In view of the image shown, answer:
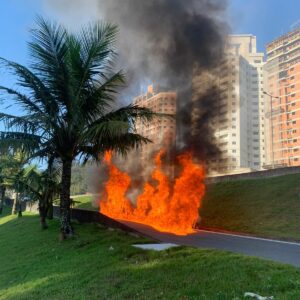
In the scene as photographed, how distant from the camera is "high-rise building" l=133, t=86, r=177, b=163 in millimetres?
19062

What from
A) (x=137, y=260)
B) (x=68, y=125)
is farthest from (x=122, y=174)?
(x=137, y=260)

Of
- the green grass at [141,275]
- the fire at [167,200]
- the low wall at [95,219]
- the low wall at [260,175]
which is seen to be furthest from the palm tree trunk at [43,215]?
the low wall at [260,175]

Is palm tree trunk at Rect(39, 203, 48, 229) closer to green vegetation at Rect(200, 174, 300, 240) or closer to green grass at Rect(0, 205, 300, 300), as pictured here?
green grass at Rect(0, 205, 300, 300)

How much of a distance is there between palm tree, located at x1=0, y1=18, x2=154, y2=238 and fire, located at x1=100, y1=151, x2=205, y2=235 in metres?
2.32

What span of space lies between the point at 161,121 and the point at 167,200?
382 cm

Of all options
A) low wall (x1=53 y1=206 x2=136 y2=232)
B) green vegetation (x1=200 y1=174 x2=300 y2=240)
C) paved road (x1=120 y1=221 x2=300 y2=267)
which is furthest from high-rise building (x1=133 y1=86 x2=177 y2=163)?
paved road (x1=120 y1=221 x2=300 y2=267)

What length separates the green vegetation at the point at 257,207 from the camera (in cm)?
1522

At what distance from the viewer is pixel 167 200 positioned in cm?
1825

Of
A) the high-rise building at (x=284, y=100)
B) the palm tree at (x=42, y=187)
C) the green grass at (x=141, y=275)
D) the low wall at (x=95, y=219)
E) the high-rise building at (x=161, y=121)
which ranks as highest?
the high-rise building at (x=284, y=100)

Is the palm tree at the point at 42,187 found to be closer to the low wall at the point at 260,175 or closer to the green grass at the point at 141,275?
the green grass at the point at 141,275

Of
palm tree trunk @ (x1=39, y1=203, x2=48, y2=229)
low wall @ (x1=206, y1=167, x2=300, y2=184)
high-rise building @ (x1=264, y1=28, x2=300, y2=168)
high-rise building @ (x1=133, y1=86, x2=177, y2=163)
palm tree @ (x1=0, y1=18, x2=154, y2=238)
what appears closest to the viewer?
palm tree @ (x1=0, y1=18, x2=154, y2=238)

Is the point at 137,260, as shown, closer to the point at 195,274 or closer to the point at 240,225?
the point at 195,274

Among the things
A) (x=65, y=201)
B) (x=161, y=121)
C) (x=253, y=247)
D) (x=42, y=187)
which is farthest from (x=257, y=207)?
(x=42, y=187)

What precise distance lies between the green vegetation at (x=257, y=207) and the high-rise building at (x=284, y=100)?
3955cm
